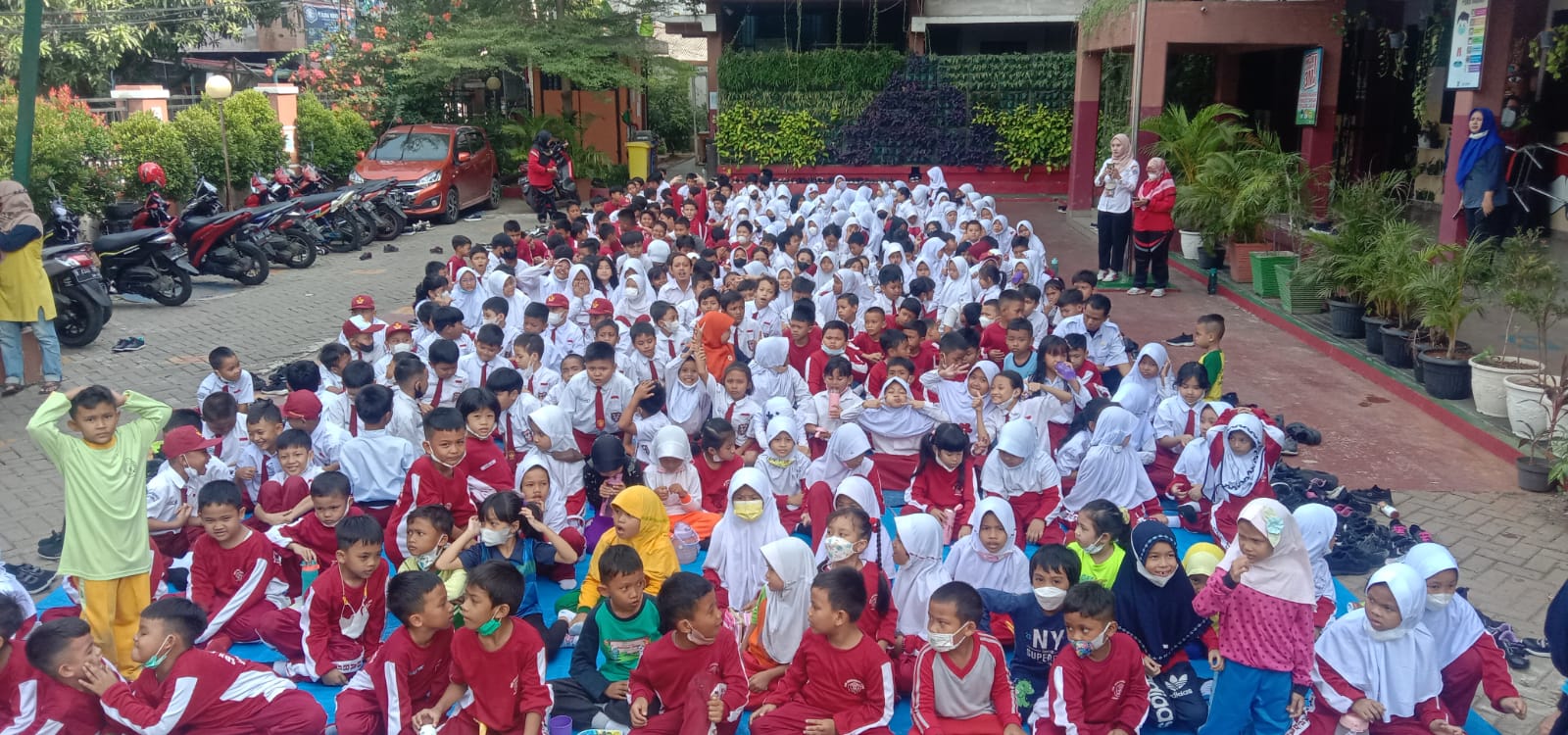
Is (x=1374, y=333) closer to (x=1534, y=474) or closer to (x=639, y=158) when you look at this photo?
(x=1534, y=474)

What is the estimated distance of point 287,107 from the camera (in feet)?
56.3

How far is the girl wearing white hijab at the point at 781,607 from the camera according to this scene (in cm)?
388

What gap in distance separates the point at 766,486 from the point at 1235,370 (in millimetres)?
4977

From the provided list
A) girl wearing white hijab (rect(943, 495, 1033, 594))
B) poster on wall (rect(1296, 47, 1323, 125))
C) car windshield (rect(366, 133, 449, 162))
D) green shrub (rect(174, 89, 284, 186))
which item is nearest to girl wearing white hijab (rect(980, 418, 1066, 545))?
girl wearing white hijab (rect(943, 495, 1033, 594))

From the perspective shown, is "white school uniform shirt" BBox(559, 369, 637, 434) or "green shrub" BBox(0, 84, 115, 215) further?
"green shrub" BBox(0, 84, 115, 215)

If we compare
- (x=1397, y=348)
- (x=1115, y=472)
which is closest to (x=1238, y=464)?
(x=1115, y=472)

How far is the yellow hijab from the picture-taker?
4.45m

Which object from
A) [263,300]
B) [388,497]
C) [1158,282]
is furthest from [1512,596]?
[263,300]

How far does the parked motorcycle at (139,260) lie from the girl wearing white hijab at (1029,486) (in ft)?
27.6

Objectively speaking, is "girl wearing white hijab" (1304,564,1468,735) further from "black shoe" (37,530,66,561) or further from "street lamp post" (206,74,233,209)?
Answer: "street lamp post" (206,74,233,209)

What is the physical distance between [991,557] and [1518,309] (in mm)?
4051

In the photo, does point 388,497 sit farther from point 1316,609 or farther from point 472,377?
point 1316,609

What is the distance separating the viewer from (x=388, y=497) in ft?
17.3

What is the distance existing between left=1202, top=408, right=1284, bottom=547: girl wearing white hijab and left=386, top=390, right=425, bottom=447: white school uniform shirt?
3834 mm
